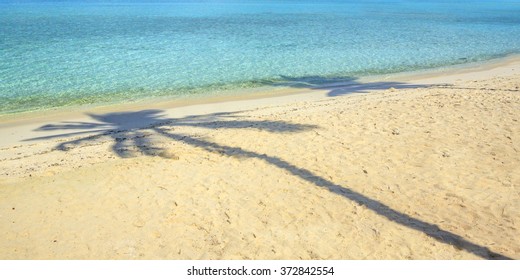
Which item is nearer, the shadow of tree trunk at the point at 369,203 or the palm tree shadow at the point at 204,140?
the shadow of tree trunk at the point at 369,203

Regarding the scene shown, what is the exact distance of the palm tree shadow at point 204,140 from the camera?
6.34 metres

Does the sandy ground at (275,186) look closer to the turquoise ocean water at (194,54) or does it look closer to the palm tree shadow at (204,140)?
the palm tree shadow at (204,140)

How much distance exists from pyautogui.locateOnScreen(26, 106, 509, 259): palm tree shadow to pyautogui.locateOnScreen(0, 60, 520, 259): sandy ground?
4 cm

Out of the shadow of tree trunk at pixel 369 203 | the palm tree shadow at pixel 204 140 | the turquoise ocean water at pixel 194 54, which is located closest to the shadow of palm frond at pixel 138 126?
the palm tree shadow at pixel 204 140

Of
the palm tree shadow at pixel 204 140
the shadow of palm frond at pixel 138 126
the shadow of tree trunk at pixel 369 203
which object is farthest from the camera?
the shadow of palm frond at pixel 138 126

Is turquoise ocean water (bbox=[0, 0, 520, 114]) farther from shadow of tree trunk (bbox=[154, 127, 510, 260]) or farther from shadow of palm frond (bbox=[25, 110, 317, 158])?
shadow of tree trunk (bbox=[154, 127, 510, 260])

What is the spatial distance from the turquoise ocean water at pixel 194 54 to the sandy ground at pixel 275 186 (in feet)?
18.0

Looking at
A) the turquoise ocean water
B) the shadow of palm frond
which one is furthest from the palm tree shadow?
the turquoise ocean water

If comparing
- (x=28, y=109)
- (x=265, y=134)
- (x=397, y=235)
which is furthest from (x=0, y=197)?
(x=28, y=109)

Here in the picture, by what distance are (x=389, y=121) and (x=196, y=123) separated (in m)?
5.48

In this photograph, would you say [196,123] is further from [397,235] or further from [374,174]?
[397,235]

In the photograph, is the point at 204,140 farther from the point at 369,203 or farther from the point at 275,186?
the point at 369,203

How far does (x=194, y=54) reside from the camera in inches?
1035

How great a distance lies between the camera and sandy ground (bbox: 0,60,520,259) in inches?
238
